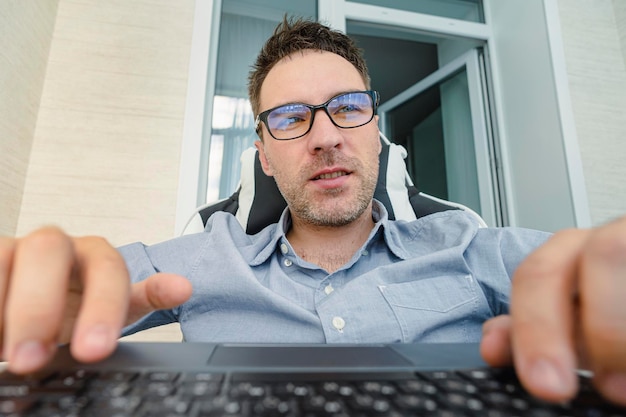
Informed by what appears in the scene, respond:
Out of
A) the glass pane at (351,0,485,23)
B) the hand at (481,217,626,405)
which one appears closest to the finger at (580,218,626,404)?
the hand at (481,217,626,405)

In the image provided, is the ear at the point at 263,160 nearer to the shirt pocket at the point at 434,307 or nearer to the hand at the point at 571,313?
the shirt pocket at the point at 434,307

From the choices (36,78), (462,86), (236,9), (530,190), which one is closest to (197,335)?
(36,78)

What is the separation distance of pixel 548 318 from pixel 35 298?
363 mm

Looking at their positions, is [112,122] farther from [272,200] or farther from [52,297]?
[52,297]

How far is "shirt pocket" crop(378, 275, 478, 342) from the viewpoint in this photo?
69cm

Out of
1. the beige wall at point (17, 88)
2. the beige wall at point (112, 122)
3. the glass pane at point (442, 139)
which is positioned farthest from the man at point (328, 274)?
the glass pane at point (442, 139)

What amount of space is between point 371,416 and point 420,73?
3.57 meters

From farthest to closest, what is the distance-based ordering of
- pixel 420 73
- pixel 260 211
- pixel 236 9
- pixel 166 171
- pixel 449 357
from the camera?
pixel 420 73
pixel 236 9
pixel 166 171
pixel 260 211
pixel 449 357

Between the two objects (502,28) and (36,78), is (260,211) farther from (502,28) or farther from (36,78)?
(502,28)

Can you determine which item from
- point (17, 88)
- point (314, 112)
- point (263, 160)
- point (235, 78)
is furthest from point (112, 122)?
point (314, 112)

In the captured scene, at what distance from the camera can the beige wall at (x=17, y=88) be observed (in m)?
1.26

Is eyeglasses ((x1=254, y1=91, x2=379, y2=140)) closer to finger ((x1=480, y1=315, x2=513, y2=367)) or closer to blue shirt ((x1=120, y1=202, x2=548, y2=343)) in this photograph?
blue shirt ((x1=120, y1=202, x2=548, y2=343))

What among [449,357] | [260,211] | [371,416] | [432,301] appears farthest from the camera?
[260,211]

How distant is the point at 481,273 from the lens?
2.62 ft
